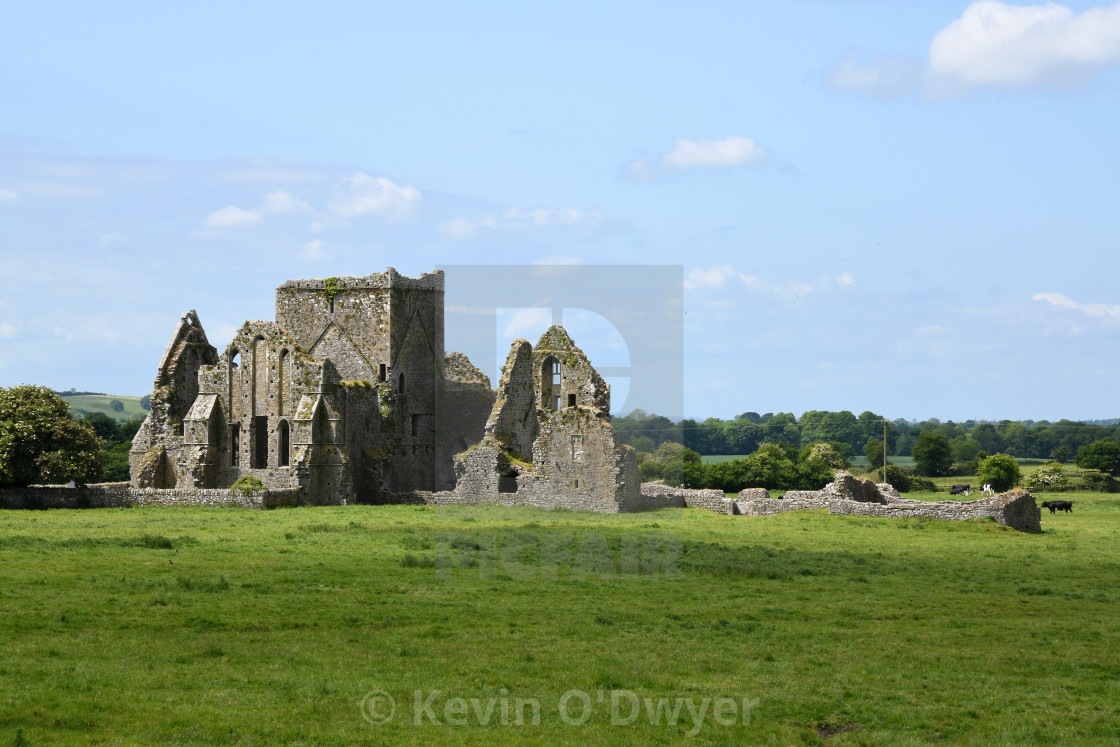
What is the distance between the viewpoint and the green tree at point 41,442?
45.0 m

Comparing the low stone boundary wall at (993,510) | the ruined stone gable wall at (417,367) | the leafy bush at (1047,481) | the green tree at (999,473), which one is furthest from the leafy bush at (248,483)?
the leafy bush at (1047,481)

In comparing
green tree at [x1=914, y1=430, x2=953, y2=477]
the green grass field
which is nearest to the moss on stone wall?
the green grass field

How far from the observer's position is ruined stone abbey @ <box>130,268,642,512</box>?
148 ft

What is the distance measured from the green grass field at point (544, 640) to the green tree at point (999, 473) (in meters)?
40.0

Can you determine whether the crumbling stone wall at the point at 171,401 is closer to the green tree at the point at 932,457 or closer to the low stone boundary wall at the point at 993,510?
the low stone boundary wall at the point at 993,510

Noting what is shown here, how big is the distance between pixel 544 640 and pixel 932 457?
8036 centimetres

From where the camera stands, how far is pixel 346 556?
28.9 metres

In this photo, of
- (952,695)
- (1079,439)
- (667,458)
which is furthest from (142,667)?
(1079,439)

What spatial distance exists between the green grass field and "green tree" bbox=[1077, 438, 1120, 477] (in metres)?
63.6

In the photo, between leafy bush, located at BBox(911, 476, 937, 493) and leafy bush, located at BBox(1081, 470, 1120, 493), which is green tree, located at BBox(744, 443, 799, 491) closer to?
leafy bush, located at BBox(911, 476, 937, 493)

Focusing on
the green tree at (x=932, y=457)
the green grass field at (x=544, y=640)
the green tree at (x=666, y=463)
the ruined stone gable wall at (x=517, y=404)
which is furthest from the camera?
the green tree at (x=932, y=457)

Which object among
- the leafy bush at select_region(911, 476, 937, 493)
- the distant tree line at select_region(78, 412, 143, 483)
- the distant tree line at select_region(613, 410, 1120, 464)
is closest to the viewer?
the distant tree line at select_region(78, 412, 143, 483)

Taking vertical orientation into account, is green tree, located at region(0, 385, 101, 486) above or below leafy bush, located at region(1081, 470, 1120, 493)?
above

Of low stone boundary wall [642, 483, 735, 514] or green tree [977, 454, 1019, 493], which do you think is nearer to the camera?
low stone boundary wall [642, 483, 735, 514]
